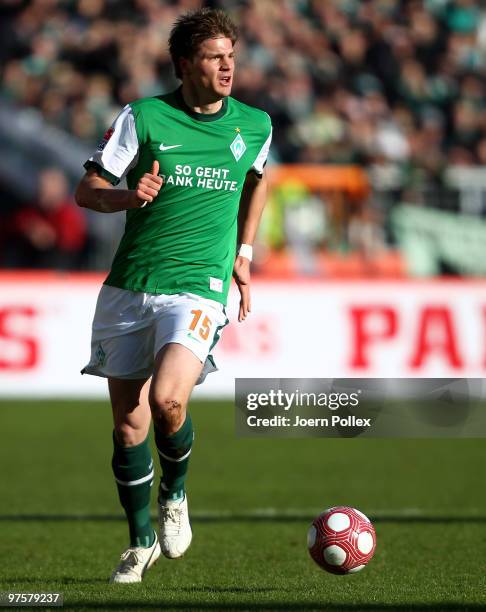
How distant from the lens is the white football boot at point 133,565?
5.72 meters

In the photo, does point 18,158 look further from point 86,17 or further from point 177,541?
point 177,541

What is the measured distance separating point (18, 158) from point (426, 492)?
33.0 ft

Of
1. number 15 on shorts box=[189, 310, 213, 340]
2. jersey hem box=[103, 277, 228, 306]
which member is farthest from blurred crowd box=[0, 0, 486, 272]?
number 15 on shorts box=[189, 310, 213, 340]

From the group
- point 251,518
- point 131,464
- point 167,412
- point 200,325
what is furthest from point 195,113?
point 251,518

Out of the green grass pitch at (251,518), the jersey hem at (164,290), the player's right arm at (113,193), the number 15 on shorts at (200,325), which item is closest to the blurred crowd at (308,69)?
the green grass pitch at (251,518)

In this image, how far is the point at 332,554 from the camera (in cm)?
540

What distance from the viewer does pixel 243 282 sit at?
6070 millimetres

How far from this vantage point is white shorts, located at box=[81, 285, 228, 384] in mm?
5590

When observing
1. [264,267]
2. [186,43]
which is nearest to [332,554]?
[186,43]

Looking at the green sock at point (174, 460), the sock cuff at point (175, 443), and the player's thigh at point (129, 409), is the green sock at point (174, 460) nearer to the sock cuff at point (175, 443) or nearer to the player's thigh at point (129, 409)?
→ the sock cuff at point (175, 443)

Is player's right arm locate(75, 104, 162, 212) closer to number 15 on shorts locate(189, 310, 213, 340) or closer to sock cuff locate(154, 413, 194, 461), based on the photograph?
number 15 on shorts locate(189, 310, 213, 340)

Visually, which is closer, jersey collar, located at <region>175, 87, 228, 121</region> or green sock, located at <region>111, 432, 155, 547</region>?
jersey collar, located at <region>175, 87, 228, 121</region>

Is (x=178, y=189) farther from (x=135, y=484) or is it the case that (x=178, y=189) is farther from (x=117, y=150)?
(x=135, y=484)

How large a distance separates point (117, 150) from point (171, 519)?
1580 mm
